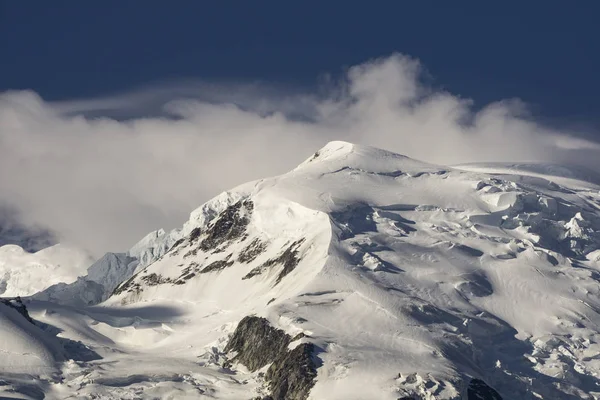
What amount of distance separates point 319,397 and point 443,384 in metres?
18.9

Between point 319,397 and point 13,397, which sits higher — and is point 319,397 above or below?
above

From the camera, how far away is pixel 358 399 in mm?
192500

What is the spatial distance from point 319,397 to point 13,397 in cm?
4611

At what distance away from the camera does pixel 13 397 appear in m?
198

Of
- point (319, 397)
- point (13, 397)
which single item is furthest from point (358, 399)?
point (13, 397)

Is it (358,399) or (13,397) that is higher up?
(358,399)

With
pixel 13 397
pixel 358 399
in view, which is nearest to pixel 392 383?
pixel 358 399

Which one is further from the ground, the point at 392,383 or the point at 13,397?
the point at 392,383

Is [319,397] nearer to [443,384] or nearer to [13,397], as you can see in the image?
[443,384]

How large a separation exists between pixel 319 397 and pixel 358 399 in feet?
20.9

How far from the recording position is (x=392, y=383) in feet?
646

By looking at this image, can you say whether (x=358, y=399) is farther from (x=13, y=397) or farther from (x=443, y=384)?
(x=13, y=397)

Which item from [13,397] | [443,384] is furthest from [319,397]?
[13,397]

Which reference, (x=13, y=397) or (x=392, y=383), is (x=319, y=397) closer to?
(x=392, y=383)
